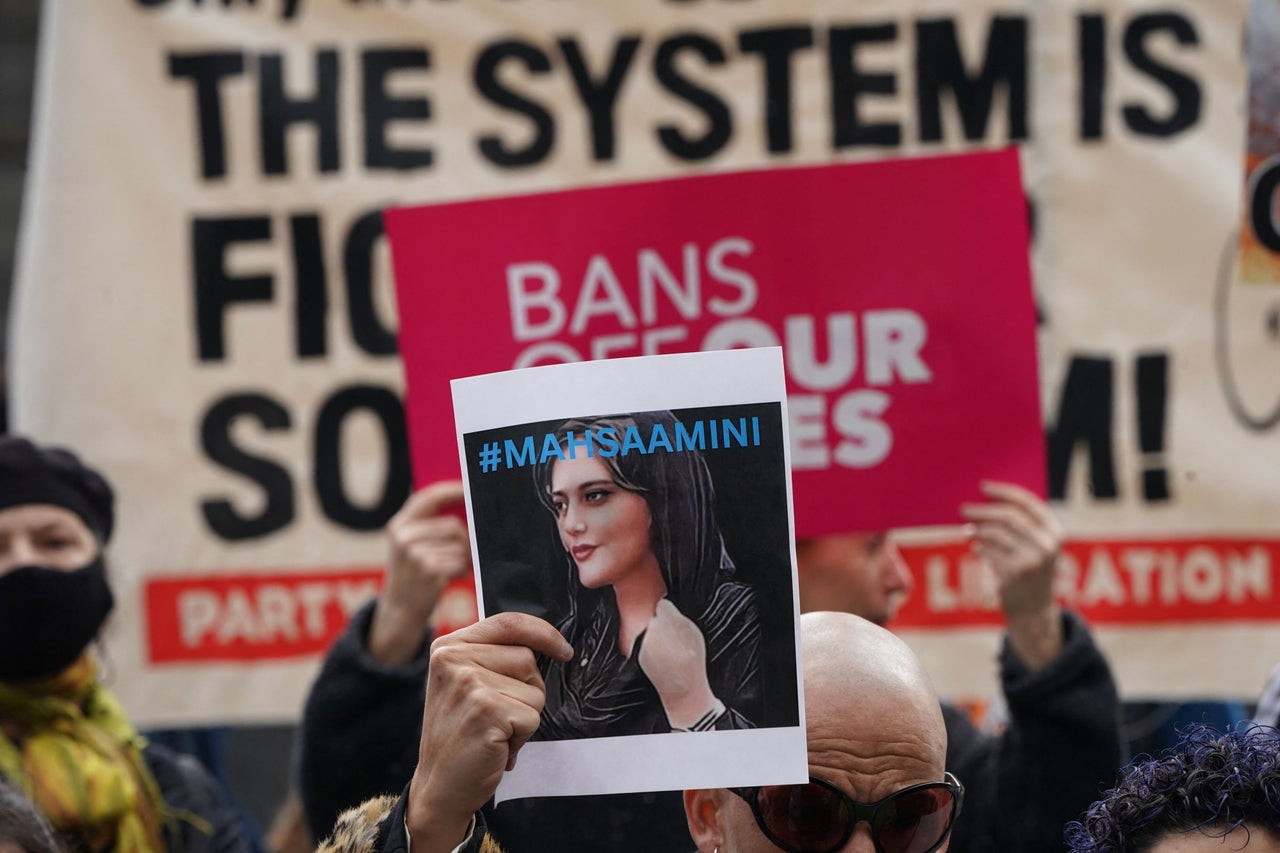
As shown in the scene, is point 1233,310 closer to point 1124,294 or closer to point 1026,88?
point 1124,294

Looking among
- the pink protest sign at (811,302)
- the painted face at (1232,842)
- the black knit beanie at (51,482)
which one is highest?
the pink protest sign at (811,302)

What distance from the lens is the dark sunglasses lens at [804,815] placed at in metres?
1.76

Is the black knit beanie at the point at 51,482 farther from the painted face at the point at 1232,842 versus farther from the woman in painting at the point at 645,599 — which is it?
the painted face at the point at 1232,842

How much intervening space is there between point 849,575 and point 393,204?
1.53m

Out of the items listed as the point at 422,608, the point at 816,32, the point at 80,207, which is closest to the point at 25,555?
the point at 422,608

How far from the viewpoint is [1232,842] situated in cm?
171

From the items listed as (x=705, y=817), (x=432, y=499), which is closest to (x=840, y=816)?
(x=705, y=817)

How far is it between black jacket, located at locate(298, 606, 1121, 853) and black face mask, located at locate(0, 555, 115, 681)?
1.36 ft

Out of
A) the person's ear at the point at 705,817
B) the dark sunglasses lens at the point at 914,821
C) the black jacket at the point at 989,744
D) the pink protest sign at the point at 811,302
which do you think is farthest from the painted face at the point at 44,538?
the dark sunglasses lens at the point at 914,821

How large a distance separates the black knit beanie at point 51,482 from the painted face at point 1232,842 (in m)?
2.04

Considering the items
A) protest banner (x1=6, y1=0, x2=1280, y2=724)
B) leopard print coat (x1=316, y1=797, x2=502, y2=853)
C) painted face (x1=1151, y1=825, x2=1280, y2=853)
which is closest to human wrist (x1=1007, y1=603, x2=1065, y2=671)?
protest banner (x1=6, y1=0, x2=1280, y2=724)

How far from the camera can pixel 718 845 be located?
190 cm

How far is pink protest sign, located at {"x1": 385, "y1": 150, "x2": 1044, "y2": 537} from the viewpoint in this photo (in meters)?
2.86

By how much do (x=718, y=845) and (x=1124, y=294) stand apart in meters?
2.30
